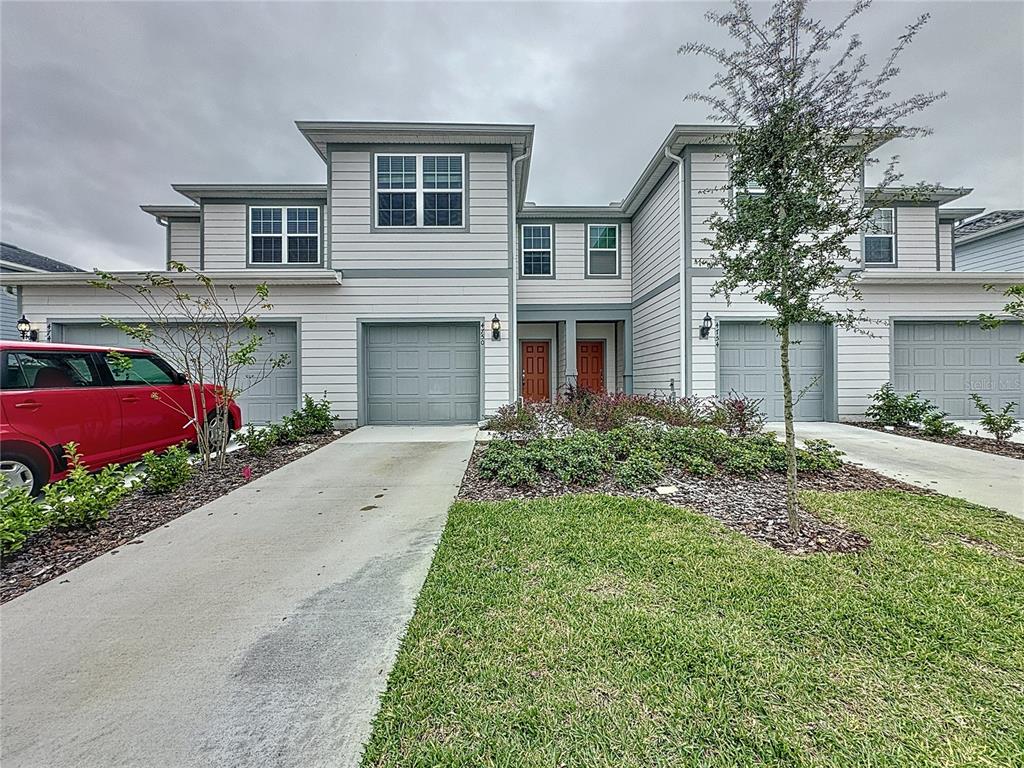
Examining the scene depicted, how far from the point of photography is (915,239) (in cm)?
1056

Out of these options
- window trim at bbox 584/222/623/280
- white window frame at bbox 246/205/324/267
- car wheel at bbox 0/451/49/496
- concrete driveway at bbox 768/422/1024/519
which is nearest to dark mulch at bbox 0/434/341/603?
car wheel at bbox 0/451/49/496

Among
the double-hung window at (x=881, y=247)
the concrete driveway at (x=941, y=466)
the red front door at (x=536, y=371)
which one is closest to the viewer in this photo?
the concrete driveway at (x=941, y=466)

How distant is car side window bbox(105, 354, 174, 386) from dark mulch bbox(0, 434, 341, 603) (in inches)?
54.2

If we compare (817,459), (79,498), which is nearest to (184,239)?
(79,498)

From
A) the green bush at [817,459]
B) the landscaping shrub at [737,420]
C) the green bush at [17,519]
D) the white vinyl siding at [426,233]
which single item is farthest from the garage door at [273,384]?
the green bush at [817,459]

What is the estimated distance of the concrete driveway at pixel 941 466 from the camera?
4.29m

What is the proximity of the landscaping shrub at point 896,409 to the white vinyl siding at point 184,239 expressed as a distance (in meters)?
16.6

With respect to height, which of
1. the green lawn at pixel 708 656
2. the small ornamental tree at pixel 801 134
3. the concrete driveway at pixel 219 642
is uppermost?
the small ornamental tree at pixel 801 134

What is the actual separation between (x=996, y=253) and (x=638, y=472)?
53.1ft

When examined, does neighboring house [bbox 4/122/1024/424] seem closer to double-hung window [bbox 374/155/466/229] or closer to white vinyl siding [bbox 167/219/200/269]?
double-hung window [bbox 374/155/466/229]

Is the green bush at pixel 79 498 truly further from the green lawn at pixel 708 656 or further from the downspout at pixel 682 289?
the downspout at pixel 682 289

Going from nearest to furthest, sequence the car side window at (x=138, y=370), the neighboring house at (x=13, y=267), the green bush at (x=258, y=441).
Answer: the car side window at (x=138, y=370) → the green bush at (x=258, y=441) → the neighboring house at (x=13, y=267)

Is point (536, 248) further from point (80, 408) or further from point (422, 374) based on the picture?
point (80, 408)

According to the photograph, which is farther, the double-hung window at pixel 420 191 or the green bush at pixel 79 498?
the double-hung window at pixel 420 191
